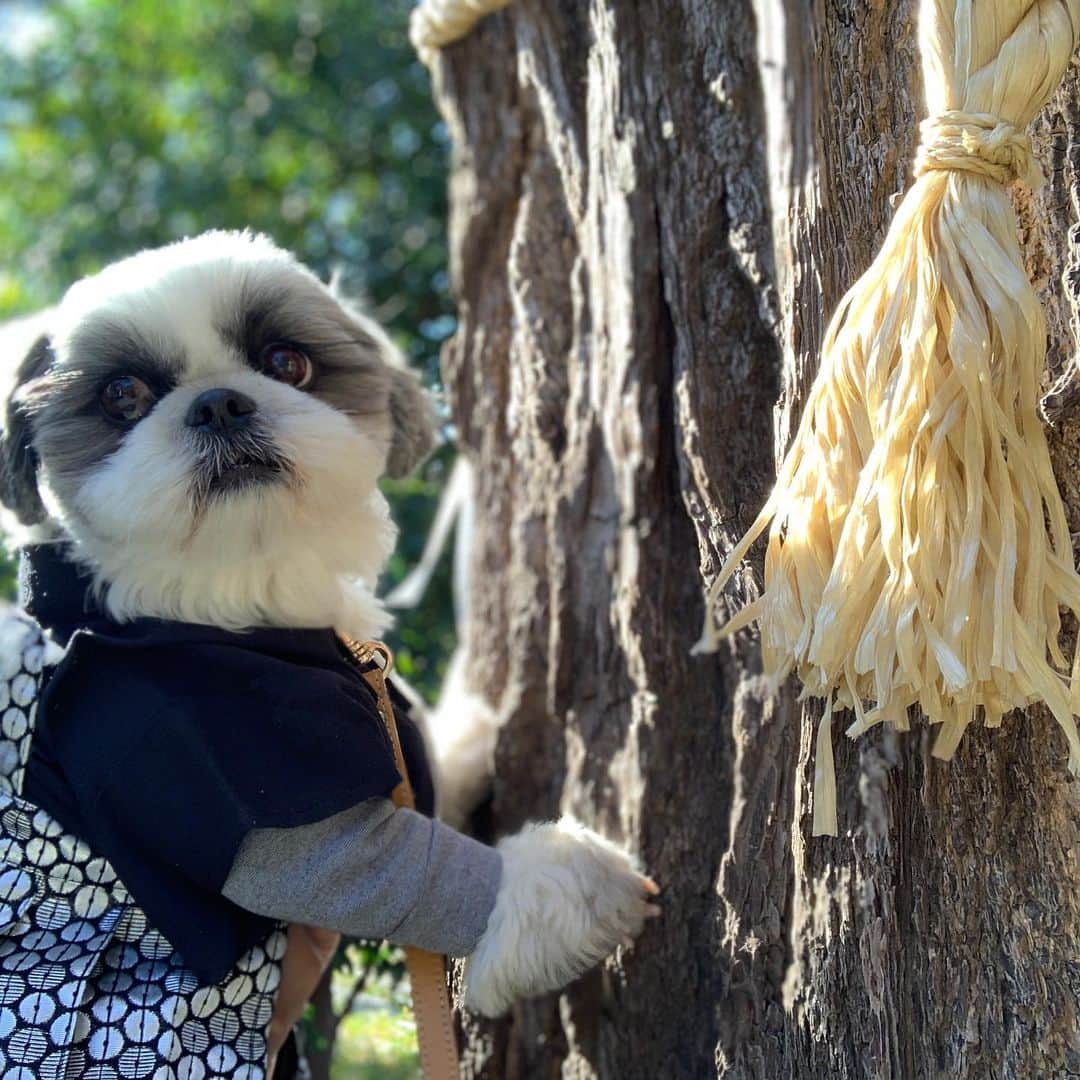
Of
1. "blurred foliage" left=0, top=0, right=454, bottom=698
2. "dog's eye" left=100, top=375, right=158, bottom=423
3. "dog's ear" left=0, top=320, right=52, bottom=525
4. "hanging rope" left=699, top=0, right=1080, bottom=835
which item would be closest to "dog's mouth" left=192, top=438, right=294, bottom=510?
"dog's eye" left=100, top=375, right=158, bottom=423

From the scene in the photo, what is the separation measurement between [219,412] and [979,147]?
940 mm

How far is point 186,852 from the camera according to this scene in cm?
147

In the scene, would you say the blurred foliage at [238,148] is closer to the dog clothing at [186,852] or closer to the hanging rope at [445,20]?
the hanging rope at [445,20]

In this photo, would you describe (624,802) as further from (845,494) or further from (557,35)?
(557,35)

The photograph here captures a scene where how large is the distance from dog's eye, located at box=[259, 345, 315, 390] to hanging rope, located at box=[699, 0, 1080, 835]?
83cm

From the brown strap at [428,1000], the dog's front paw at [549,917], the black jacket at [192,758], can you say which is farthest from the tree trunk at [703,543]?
the black jacket at [192,758]

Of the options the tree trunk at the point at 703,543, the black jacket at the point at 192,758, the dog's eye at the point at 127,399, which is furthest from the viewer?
the dog's eye at the point at 127,399

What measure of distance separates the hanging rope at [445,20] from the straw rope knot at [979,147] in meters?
1.17

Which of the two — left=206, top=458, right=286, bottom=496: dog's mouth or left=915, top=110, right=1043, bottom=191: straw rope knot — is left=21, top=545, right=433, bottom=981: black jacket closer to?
left=206, top=458, right=286, bottom=496: dog's mouth

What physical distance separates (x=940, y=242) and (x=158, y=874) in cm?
115

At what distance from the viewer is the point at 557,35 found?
205 centimetres

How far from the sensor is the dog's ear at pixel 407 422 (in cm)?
192

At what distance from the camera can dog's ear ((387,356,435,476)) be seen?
192cm

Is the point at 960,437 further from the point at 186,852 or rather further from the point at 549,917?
the point at 186,852
